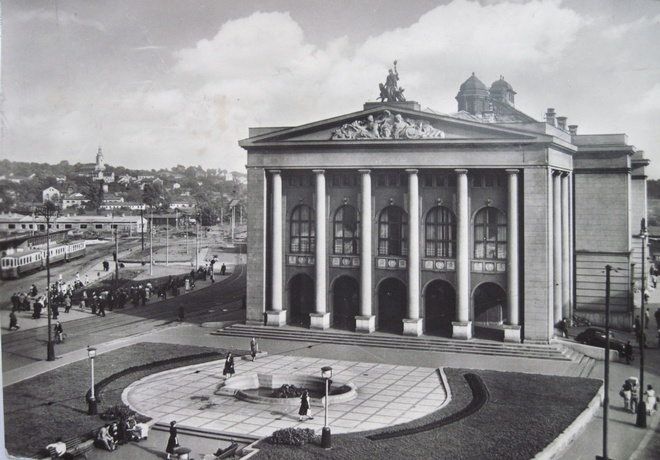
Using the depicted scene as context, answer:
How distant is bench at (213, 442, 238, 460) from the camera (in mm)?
22000

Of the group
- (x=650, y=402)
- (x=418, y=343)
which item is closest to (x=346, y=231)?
(x=418, y=343)

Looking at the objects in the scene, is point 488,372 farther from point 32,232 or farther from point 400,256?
point 32,232

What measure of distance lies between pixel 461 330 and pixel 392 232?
7.72 meters

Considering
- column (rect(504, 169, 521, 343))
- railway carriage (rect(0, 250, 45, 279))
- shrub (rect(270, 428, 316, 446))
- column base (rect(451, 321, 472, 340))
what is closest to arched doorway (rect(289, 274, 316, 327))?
column base (rect(451, 321, 472, 340))

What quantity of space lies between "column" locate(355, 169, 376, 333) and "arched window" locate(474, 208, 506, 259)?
267 inches

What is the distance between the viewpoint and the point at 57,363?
35062mm

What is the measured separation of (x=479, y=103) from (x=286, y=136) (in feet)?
107

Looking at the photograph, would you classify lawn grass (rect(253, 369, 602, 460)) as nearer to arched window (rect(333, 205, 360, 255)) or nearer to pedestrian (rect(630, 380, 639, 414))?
pedestrian (rect(630, 380, 639, 414))

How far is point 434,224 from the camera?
136 ft

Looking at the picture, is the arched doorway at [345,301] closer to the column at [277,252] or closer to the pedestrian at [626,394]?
the column at [277,252]

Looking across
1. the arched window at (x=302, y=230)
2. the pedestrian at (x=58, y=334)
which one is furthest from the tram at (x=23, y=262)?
the arched window at (x=302, y=230)

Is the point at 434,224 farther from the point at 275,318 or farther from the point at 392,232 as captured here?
the point at 275,318

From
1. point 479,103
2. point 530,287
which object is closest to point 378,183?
point 530,287

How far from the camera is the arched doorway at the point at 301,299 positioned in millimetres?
45094
